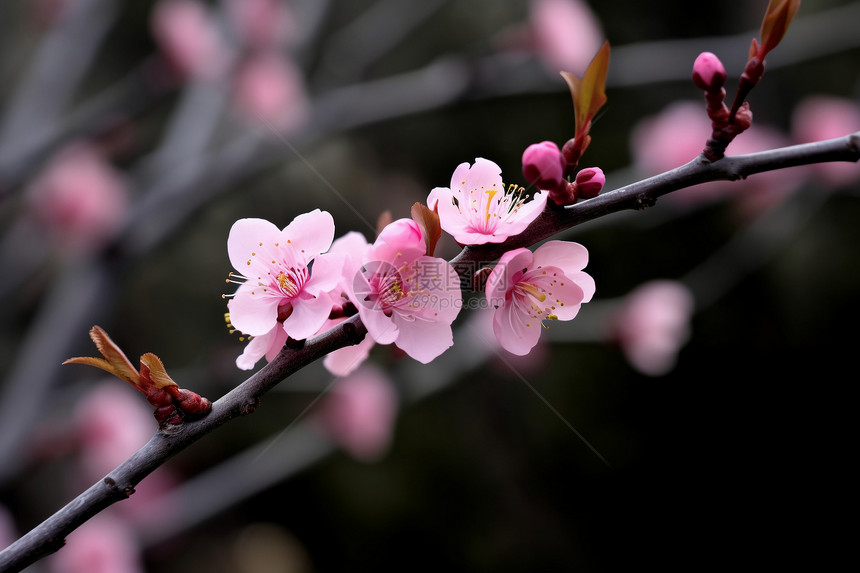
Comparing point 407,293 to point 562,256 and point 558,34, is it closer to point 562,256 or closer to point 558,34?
point 562,256

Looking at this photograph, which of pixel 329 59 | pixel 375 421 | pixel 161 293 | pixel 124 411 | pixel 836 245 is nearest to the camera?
pixel 124 411

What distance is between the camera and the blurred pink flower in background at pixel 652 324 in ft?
4.74

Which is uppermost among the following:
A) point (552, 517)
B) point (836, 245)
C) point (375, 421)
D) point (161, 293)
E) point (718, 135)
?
point (718, 135)

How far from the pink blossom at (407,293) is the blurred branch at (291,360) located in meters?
0.02

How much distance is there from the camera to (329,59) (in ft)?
6.38

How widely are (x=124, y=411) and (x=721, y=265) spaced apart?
178 cm

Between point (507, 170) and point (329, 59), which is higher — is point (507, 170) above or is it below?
below

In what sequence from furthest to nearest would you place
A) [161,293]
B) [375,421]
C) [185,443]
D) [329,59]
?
[161,293] < [329,59] < [375,421] < [185,443]

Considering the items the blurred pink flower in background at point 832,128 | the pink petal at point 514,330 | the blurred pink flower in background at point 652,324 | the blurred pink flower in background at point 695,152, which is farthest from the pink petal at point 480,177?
the blurred pink flower in background at point 832,128

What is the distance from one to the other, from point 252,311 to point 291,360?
6 cm

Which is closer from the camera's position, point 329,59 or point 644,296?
point 644,296

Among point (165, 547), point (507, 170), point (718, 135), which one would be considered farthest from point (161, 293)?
point (718, 135)

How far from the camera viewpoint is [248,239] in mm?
479

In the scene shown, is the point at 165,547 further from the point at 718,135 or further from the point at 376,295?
the point at 718,135
